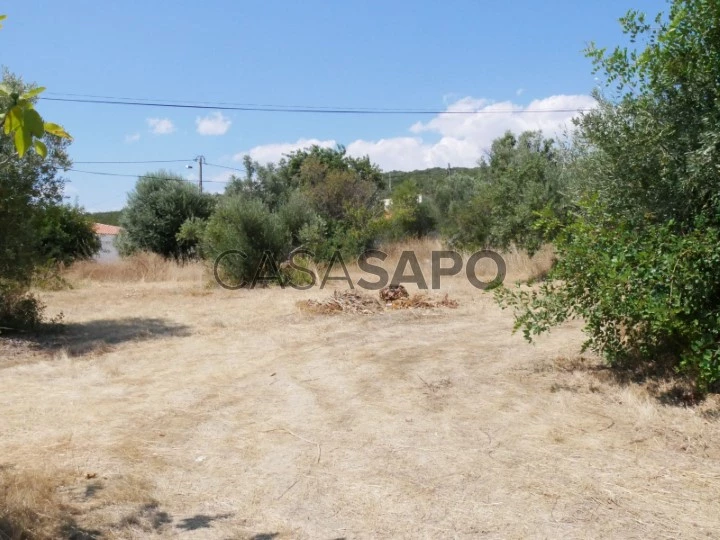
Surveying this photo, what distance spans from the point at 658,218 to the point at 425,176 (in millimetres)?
34150

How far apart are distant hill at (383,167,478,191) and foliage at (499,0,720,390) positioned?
2142 centimetres

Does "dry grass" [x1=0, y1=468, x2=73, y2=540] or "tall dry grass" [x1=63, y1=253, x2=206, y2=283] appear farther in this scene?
"tall dry grass" [x1=63, y1=253, x2=206, y2=283]

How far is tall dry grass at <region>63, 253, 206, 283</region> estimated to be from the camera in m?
18.8

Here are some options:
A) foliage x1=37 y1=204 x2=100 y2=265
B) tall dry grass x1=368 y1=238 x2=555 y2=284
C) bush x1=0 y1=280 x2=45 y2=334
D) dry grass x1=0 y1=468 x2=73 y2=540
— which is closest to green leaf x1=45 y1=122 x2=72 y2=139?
dry grass x1=0 y1=468 x2=73 y2=540

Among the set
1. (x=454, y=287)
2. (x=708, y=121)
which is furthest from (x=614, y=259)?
(x=454, y=287)

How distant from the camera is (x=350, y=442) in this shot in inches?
199

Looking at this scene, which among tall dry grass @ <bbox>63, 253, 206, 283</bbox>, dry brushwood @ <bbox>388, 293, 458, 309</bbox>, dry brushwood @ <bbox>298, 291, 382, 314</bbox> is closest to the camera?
dry brushwood @ <bbox>298, 291, 382, 314</bbox>

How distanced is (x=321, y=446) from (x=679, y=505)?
2460 millimetres

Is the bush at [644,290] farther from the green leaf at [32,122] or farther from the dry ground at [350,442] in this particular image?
the green leaf at [32,122]

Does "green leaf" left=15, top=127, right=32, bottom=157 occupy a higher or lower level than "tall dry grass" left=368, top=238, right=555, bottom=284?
higher

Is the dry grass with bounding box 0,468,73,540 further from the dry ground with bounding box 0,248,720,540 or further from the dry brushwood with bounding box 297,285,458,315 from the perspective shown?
the dry brushwood with bounding box 297,285,458,315

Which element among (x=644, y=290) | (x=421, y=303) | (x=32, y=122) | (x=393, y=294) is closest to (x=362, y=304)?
(x=393, y=294)

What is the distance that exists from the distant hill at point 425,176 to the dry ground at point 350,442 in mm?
21128

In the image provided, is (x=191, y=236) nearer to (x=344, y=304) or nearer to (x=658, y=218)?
(x=344, y=304)
